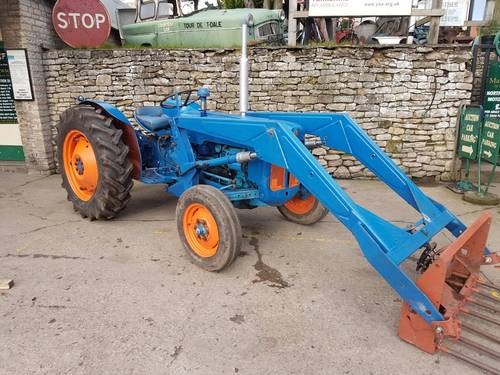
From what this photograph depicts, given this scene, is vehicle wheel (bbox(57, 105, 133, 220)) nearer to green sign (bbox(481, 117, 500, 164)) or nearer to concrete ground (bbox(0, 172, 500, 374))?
concrete ground (bbox(0, 172, 500, 374))

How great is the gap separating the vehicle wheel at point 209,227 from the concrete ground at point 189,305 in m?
0.16

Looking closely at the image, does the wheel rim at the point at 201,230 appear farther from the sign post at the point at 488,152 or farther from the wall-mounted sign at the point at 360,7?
the wall-mounted sign at the point at 360,7

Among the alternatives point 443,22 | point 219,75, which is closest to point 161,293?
point 219,75

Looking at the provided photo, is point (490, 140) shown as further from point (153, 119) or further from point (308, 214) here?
point (153, 119)

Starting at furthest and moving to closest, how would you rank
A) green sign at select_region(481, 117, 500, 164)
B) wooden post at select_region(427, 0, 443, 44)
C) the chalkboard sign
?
the chalkboard sign, wooden post at select_region(427, 0, 443, 44), green sign at select_region(481, 117, 500, 164)

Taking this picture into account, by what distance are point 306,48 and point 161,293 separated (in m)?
4.40

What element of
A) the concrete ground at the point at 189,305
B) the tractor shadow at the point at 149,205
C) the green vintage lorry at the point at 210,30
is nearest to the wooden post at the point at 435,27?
the green vintage lorry at the point at 210,30

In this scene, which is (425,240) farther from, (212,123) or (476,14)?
(476,14)

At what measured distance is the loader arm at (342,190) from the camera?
2.23m

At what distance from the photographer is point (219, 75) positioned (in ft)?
19.9

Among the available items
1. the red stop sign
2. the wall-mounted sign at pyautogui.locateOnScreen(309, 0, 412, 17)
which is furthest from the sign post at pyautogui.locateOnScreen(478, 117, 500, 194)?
the red stop sign

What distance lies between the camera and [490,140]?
4.90m

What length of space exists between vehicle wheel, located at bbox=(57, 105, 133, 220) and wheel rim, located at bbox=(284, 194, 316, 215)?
67.1 inches

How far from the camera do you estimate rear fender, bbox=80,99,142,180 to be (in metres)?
3.89
